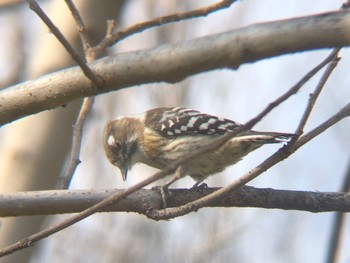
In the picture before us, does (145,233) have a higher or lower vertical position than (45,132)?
higher

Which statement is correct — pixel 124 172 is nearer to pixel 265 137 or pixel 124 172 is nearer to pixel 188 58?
pixel 265 137

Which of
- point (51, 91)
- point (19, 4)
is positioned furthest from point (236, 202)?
point (19, 4)

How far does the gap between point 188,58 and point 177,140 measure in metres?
3.87

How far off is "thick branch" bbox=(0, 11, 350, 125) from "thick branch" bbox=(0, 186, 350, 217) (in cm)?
47

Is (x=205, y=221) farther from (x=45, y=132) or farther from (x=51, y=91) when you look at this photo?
(x=51, y=91)

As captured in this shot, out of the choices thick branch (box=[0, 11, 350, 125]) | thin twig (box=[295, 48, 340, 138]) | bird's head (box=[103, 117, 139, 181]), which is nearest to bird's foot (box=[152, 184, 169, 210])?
thin twig (box=[295, 48, 340, 138])

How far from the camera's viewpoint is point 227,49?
2.20 meters

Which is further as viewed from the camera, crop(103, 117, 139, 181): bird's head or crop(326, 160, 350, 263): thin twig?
crop(103, 117, 139, 181): bird's head

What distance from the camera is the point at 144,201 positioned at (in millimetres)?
3457

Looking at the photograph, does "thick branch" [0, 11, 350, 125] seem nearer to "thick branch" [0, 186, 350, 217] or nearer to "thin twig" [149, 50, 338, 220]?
"thick branch" [0, 186, 350, 217]

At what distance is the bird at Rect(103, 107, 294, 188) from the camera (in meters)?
5.66

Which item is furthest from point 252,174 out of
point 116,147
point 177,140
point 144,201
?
point 116,147

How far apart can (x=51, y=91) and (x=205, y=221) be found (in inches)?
349

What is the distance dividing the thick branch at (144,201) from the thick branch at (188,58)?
1.55 ft
